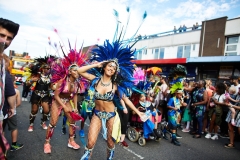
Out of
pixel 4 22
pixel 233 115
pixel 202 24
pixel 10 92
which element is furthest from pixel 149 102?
pixel 202 24

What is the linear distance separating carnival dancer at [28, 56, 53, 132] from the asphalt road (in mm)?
505

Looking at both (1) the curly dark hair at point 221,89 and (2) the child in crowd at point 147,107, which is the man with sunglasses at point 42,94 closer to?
(2) the child in crowd at point 147,107

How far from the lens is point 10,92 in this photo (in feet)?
7.11

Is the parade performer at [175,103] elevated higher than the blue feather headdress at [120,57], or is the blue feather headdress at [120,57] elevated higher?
the blue feather headdress at [120,57]

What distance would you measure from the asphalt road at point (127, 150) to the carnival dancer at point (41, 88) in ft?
1.66

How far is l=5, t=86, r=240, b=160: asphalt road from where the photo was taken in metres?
3.34

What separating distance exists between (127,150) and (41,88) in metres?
3.01

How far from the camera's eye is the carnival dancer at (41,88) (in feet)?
15.1

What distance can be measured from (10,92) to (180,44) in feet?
55.8

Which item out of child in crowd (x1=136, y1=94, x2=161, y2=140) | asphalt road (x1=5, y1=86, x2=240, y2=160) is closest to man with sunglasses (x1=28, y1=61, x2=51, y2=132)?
asphalt road (x1=5, y1=86, x2=240, y2=160)

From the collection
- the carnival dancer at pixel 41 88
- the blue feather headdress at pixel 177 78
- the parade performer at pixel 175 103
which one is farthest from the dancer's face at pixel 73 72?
the blue feather headdress at pixel 177 78

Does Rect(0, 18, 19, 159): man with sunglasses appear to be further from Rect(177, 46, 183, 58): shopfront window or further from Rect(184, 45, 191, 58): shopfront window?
Rect(177, 46, 183, 58): shopfront window

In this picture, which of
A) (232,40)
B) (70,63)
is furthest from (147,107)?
(232,40)

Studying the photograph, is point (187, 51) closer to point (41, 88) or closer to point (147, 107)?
point (147, 107)
